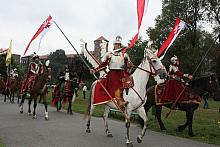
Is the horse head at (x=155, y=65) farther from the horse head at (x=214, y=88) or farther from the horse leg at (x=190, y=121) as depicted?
the horse head at (x=214, y=88)

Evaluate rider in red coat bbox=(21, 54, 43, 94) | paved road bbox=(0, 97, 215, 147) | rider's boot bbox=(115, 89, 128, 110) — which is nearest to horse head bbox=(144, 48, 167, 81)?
rider's boot bbox=(115, 89, 128, 110)

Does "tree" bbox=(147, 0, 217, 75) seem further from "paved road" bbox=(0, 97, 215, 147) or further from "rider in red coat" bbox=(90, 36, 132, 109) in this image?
"rider in red coat" bbox=(90, 36, 132, 109)

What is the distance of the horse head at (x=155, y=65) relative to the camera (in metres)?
8.73

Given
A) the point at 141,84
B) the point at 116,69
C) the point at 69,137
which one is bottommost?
the point at 69,137

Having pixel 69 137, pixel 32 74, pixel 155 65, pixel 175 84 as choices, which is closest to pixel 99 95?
pixel 69 137

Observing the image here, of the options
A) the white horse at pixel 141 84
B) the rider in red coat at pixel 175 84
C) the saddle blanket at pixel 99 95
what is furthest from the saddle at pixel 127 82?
the rider in red coat at pixel 175 84

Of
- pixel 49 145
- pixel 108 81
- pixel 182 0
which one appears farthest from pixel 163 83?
pixel 182 0

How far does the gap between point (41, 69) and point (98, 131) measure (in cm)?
506

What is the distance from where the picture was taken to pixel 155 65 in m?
8.84

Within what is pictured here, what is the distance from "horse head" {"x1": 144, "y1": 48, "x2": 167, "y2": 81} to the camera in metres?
8.73

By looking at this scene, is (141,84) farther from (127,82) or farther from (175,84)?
(175,84)

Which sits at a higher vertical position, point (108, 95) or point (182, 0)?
point (182, 0)

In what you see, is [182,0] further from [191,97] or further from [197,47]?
[191,97]

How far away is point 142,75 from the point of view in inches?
357
